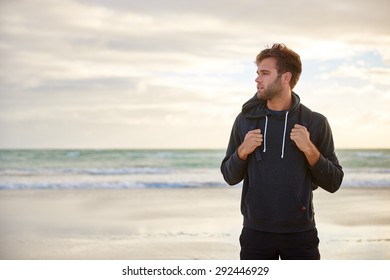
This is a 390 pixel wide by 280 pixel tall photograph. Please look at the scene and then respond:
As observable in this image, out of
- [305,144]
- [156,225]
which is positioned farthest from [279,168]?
[156,225]

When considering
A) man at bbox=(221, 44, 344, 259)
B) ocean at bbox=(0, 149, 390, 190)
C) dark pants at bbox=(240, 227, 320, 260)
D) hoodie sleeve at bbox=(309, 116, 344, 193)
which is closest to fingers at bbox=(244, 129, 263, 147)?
man at bbox=(221, 44, 344, 259)

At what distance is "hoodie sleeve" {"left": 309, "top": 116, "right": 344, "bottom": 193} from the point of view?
2.22m

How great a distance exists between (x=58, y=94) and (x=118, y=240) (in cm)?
441

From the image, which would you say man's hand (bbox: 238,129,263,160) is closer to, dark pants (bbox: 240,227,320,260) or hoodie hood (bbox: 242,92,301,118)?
hoodie hood (bbox: 242,92,301,118)

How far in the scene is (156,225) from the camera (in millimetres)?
4812

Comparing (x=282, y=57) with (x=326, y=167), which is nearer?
(x=326, y=167)

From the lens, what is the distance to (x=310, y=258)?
7.36 ft

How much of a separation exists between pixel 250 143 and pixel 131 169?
24.5 feet

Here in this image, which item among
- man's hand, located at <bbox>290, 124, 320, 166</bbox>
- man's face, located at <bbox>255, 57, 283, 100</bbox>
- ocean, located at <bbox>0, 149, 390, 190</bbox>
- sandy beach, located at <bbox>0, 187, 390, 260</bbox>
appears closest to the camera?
man's hand, located at <bbox>290, 124, 320, 166</bbox>

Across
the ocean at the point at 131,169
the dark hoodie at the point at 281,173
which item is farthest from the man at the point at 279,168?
the ocean at the point at 131,169

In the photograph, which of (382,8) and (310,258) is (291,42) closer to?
(382,8)

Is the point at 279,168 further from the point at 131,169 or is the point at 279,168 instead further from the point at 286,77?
the point at 131,169

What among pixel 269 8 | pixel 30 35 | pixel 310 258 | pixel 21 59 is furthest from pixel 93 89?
pixel 310 258

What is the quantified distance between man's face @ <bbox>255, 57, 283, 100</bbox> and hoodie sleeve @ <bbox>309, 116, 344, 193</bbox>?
22cm
